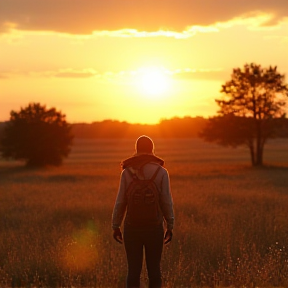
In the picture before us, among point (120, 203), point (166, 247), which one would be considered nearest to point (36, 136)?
point (166, 247)

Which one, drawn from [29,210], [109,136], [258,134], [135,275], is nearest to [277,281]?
[135,275]

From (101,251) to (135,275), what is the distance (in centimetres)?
392

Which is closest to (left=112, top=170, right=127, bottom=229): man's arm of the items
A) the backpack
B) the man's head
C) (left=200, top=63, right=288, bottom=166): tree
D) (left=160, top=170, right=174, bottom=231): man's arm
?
the backpack

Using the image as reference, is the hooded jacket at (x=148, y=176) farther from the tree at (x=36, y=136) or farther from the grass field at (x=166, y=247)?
the tree at (x=36, y=136)

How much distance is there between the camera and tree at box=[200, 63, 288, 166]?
167 ft

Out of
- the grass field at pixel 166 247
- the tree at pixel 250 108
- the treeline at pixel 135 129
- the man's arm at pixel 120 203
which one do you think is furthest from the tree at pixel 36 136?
the treeline at pixel 135 129

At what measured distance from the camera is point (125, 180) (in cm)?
708

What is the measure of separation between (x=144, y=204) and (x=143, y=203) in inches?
0.7

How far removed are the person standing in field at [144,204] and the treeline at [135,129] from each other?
460 feet

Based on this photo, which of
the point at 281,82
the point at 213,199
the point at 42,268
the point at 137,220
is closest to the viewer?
the point at 137,220

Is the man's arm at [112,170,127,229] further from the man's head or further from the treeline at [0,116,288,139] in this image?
the treeline at [0,116,288,139]

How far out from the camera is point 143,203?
6.96m

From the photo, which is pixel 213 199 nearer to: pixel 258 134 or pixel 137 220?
pixel 137 220

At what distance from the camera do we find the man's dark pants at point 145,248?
23.0 feet
